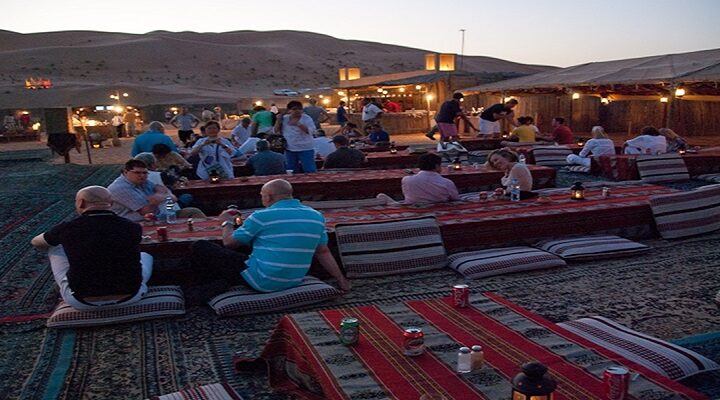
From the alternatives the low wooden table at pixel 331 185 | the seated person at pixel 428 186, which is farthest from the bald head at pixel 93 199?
the low wooden table at pixel 331 185

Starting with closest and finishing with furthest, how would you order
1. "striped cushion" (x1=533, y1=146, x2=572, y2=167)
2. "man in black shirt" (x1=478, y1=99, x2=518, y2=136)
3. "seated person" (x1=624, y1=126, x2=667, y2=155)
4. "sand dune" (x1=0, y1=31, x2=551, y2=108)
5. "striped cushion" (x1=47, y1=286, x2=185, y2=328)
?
"striped cushion" (x1=47, y1=286, x2=185, y2=328)
"seated person" (x1=624, y1=126, x2=667, y2=155)
"striped cushion" (x1=533, y1=146, x2=572, y2=167)
"man in black shirt" (x1=478, y1=99, x2=518, y2=136)
"sand dune" (x1=0, y1=31, x2=551, y2=108)

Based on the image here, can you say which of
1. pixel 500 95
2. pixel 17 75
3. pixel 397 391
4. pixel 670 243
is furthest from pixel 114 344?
pixel 17 75

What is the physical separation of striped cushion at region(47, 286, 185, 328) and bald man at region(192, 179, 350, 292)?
45cm

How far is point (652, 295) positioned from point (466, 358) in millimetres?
3249

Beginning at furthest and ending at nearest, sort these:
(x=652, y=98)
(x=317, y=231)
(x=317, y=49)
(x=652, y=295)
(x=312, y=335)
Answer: (x=317, y=49) → (x=652, y=98) → (x=652, y=295) → (x=317, y=231) → (x=312, y=335)

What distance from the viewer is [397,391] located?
104 inches

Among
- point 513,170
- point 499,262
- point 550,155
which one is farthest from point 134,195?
point 550,155

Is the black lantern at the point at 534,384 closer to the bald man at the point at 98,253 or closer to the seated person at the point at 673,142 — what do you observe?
the bald man at the point at 98,253

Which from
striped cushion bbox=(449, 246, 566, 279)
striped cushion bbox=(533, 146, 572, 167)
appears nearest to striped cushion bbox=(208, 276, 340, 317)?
striped cushion bbox=(449, 246, 566, 279)

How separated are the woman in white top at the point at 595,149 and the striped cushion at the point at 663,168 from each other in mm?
1382

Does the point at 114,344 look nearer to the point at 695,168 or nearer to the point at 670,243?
the point at 670,243

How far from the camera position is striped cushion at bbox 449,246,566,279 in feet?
19.4

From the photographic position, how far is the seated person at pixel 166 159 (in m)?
9.02

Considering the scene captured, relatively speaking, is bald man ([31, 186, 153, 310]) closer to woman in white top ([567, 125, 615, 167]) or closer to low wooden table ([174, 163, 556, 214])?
low wooden table ([174, 163, 556, 214])
